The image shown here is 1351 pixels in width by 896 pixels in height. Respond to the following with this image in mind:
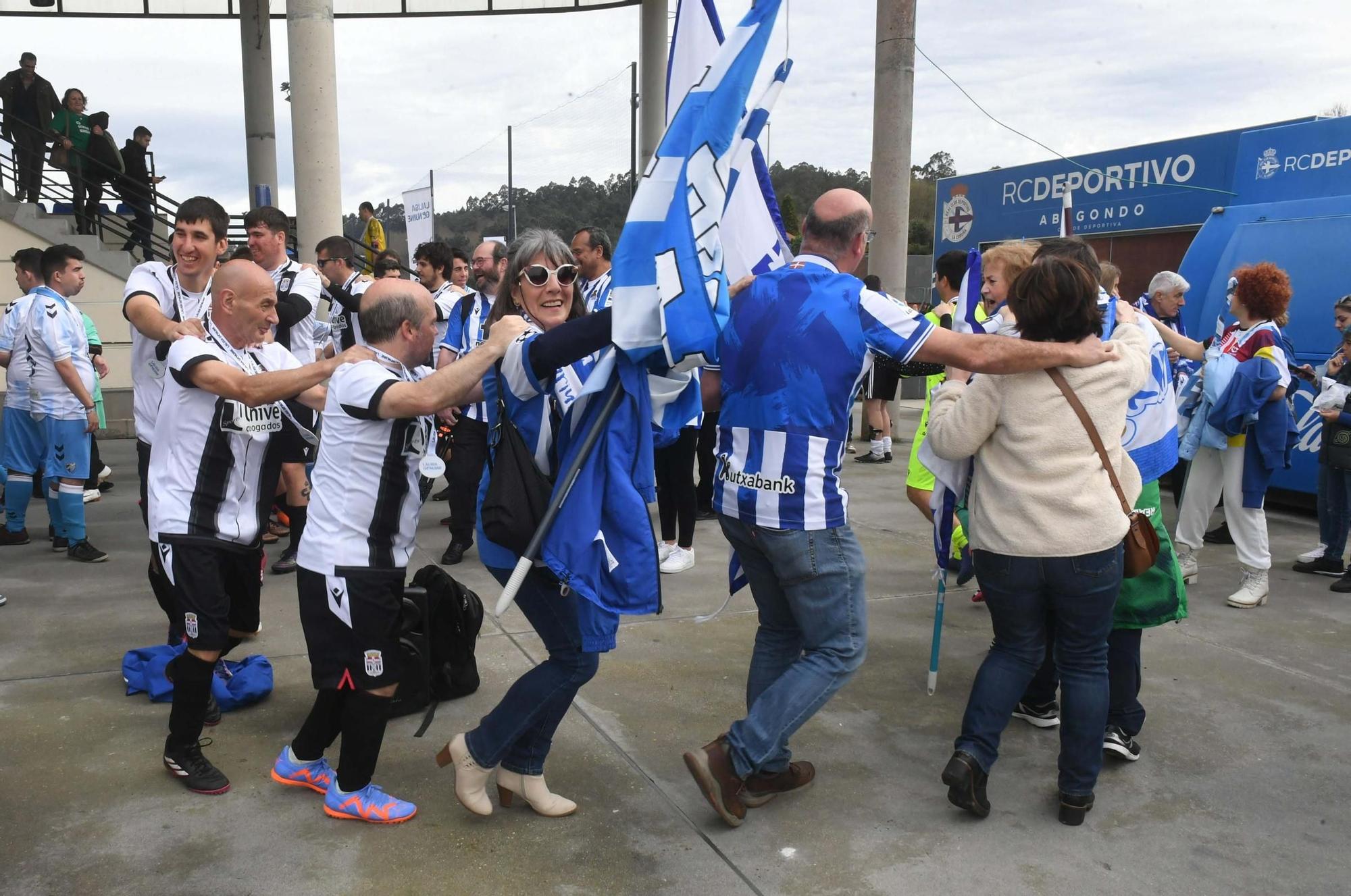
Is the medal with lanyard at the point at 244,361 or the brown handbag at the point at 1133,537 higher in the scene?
the medal with lanyard at the point at 244,361

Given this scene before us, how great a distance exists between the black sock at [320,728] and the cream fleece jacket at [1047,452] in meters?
2.09

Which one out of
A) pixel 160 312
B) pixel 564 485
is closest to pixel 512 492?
pixel 564 485

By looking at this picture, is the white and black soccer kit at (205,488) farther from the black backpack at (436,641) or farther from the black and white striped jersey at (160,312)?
the black and white striped jersey at (160,312)

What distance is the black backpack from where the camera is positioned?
341cm

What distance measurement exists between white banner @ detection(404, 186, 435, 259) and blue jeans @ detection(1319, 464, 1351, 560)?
1241 centimetres

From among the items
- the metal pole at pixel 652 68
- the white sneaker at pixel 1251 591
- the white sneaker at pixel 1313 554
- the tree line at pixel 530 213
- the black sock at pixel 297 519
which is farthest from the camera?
the tree line at pixel 530 213

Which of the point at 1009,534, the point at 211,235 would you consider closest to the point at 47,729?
the point at 211,235

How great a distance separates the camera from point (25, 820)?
3062 millimetres

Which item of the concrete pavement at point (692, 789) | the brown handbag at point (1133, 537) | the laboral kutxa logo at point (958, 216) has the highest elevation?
the laboral kutxa logo at point (958, 216)

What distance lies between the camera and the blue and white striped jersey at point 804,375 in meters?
2.92

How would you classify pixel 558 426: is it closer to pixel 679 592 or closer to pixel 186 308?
pixel 186 308

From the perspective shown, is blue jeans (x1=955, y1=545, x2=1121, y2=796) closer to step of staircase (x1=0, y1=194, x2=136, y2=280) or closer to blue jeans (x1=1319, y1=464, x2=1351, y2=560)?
blue jeans (x1=1319, y1=464, x2=1351, y2=560)

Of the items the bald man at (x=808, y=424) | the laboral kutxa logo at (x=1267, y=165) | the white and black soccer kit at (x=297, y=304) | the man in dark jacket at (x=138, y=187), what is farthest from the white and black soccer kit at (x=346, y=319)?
→ the laboral kutxa logo at (x=1267, y=165)

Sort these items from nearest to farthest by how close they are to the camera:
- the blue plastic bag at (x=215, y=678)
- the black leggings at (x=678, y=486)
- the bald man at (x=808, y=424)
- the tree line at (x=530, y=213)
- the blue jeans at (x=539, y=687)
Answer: the blue jeans at (x=539, y=687) → the bald man at (x=808, y=424) → the blue plastic bag at (x=215, y=678) → the black leggings at (x=678, y=486) → the tree line at (x=530, y=213)
